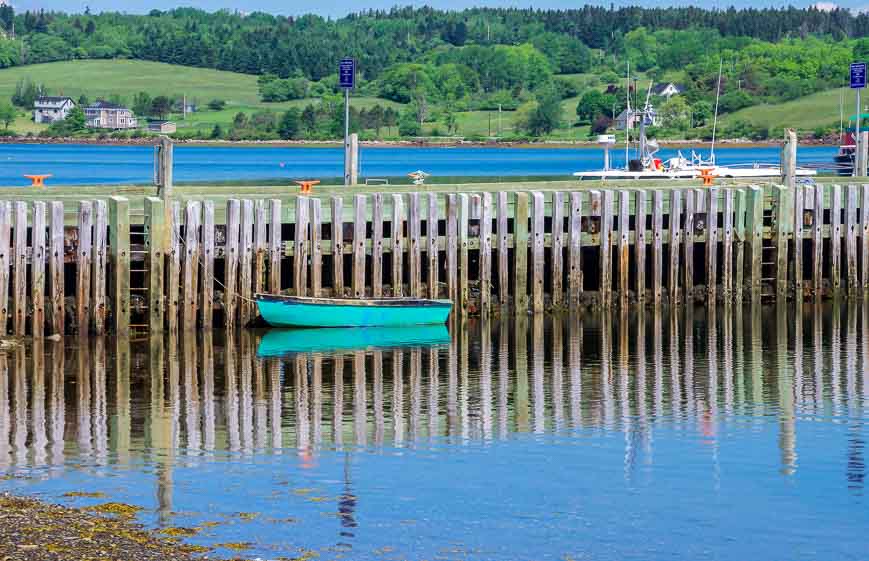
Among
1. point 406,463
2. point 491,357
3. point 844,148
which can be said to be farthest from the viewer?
point 844,148

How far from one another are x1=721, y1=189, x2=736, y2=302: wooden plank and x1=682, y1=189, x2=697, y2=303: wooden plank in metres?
1.01

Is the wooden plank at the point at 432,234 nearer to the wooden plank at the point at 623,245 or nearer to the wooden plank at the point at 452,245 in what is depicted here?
the wooden plank at the point at 452,245

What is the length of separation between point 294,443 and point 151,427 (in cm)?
281

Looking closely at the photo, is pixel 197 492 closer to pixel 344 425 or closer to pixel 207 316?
pixel 344 425

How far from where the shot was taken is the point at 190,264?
115ft

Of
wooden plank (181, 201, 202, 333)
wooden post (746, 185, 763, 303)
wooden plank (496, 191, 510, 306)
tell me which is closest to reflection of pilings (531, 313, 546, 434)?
wooden plank (496, 191, 510, 306)

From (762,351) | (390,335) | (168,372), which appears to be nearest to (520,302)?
(390,335)

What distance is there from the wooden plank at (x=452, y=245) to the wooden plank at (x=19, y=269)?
9.64 metres

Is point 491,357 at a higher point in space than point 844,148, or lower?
lower

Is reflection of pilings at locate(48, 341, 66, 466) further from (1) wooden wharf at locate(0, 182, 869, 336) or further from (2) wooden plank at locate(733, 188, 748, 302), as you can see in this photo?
(2) wooden plank at locate(733, 188, 748, 302)

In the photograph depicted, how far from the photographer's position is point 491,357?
34281mm

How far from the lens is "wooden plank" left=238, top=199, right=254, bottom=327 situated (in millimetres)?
35469

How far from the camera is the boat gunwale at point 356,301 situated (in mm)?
35594

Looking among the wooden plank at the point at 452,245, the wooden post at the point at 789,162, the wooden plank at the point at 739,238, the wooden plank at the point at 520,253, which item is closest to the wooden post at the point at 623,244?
the wooden plank at the point at 520,253
